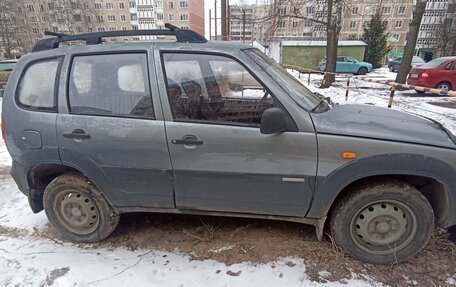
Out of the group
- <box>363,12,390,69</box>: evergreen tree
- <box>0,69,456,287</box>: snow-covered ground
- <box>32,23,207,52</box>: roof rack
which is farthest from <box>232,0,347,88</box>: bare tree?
<box>363,12,390,69</box>: evergreen tree

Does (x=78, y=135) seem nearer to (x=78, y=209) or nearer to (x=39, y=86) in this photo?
(x=39, y=86)

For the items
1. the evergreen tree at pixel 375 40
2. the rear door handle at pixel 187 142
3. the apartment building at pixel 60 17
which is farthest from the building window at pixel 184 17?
the rear door handle at pixel 187 142

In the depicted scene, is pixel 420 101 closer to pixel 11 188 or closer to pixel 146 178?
pixel 146 178

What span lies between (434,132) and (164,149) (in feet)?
7.45

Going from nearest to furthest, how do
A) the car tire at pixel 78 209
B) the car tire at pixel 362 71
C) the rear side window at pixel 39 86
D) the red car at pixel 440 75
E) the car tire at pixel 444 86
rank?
the rear side window at pixel 39 86 → the car tire at pixel 78 209 → the red car at pixel 440 75 → the car tire at pixel 444 86 → the car tire at pixel 362 71

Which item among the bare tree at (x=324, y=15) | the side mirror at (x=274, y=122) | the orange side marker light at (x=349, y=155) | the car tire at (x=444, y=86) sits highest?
the bare tree at (x=324, y=15)

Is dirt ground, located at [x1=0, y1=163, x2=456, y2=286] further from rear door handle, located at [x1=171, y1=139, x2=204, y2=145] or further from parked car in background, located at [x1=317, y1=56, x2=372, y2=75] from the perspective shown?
parked car in background, located at [x1=317, y1=56, x2=372, y2=75]

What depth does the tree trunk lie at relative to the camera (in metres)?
11.8

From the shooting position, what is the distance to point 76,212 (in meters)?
2.76

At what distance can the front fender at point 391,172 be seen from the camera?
2.06m

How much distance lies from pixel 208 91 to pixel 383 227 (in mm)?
1913

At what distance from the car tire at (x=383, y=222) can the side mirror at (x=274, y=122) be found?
86 centimetres

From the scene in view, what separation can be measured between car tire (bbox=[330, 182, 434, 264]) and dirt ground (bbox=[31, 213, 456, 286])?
14 centimetres

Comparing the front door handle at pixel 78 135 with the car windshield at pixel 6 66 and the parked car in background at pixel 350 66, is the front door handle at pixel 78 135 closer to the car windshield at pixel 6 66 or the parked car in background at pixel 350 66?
the car windshield at pixel 6 66
